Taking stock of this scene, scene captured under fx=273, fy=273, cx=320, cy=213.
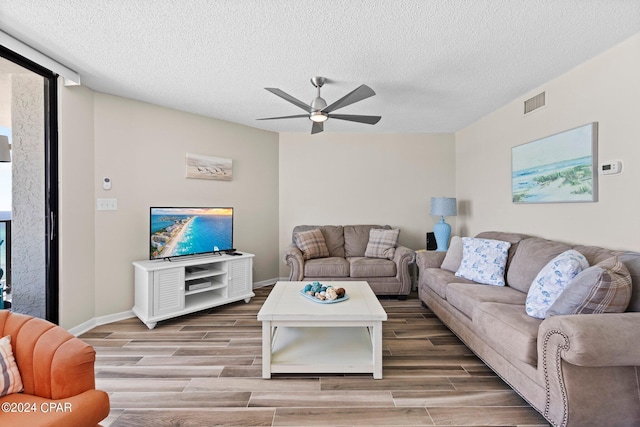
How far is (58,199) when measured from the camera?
8.23 ft

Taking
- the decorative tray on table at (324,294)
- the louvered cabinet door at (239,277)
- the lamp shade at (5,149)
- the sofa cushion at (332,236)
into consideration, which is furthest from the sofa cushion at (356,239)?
the lamp shade at (5,149)

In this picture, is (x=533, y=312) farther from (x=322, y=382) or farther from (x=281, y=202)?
(x=281, y=202)

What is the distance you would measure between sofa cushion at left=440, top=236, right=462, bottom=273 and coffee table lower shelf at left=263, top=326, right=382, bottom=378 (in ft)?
4.27

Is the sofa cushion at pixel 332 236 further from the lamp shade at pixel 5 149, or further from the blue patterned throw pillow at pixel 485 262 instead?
the lamp shade at pixel 5 149

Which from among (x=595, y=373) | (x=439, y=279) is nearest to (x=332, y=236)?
(x=439, y=279)

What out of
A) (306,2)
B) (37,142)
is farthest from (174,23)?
(37,142)

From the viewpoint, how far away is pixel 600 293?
1.47 meters

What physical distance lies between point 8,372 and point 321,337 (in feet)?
5.92

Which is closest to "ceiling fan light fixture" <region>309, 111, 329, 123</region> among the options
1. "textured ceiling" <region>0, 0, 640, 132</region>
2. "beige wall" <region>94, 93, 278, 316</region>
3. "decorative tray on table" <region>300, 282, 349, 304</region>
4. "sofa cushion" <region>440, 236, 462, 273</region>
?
"textured ceiling" <region>0, 0, 640, 132</region>

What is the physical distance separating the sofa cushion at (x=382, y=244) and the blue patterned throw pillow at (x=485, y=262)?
3.57 ft

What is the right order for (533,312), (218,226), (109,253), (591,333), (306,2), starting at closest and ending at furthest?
(591,333), (306,2), (533,312), (109,253), (218,226)

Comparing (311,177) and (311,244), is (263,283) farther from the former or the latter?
(311,177)

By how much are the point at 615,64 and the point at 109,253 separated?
4850 millimetres

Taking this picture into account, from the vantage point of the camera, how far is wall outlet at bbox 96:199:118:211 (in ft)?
9.47
